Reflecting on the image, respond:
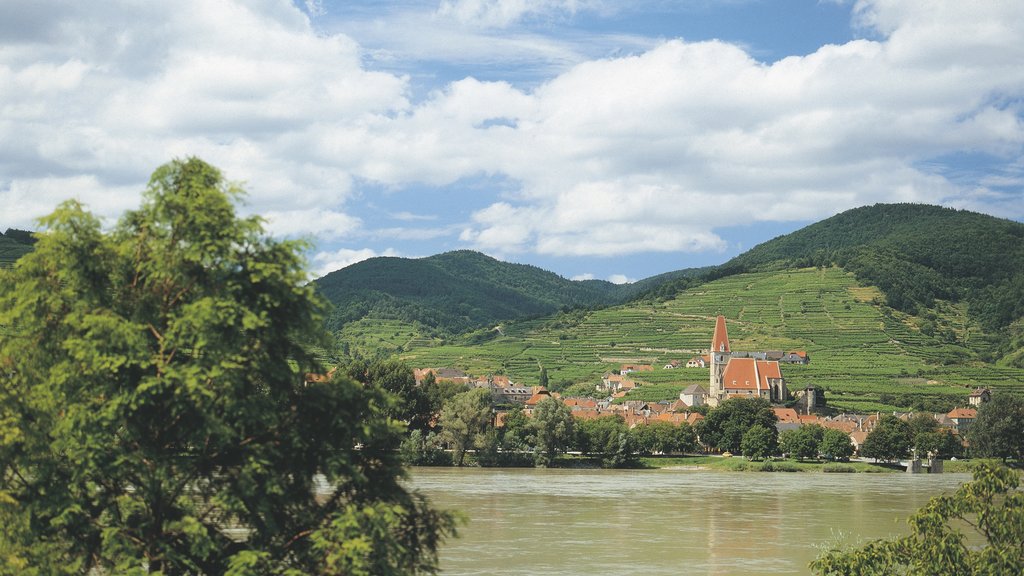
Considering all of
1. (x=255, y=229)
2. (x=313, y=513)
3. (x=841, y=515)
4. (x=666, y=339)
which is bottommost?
(x=841, y=515)

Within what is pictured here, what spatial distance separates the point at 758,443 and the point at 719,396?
144 feet

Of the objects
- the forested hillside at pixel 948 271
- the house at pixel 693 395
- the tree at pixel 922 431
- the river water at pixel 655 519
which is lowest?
the river water at pixel 655 519

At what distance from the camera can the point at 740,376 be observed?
12650 cm

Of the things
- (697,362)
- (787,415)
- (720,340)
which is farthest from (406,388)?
(697,362)

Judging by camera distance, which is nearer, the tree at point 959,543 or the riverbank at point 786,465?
the tree at point 959,543

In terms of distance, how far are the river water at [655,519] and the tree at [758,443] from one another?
1217 centimetres

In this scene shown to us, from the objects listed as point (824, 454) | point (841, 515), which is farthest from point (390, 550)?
point (824, 454)

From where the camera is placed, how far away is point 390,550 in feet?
33.1

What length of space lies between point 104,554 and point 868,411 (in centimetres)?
10477

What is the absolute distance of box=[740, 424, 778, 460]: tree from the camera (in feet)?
269

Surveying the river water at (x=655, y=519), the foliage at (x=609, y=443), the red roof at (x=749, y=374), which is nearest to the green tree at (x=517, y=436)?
the foliage at (x=609, y=443)

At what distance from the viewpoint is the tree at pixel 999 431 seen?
270 feet

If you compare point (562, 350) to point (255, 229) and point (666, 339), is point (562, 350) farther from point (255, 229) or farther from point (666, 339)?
point (255, 229)

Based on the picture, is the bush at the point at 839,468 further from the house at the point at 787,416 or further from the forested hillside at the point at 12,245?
the forested hillside at the point at 12,245
